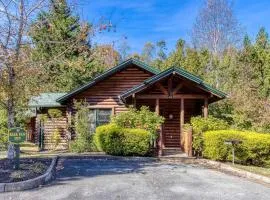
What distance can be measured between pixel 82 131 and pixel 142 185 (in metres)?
11.5

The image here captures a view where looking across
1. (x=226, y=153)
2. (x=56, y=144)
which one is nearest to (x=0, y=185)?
(x=226, y=153)

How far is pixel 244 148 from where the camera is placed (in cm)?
1595

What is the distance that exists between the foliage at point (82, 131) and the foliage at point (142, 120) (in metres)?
2.90

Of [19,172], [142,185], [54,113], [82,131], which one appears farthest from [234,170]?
[54,113]

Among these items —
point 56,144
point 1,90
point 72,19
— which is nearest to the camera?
point 1,90

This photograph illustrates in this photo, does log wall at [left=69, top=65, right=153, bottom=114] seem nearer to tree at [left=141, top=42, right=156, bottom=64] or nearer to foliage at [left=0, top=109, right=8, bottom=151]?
foliage at [left=0, top=109, right=8, bottom=151]

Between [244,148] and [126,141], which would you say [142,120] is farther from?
[244,148]

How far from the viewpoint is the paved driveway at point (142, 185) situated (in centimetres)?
925

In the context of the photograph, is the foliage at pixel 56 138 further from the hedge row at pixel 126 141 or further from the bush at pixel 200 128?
Answer: the bush at pixel 200 128

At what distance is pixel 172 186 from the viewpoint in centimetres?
1050

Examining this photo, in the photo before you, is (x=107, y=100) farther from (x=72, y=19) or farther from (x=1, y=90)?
(x=72, y=19)

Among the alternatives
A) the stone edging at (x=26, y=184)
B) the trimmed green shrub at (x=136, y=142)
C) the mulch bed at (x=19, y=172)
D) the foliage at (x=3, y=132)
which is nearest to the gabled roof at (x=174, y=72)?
the trimmed green shrub at (x=136, y=142)

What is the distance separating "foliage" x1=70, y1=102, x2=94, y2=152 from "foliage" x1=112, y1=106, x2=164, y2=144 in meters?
2.90

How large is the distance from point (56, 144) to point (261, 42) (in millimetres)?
16651
